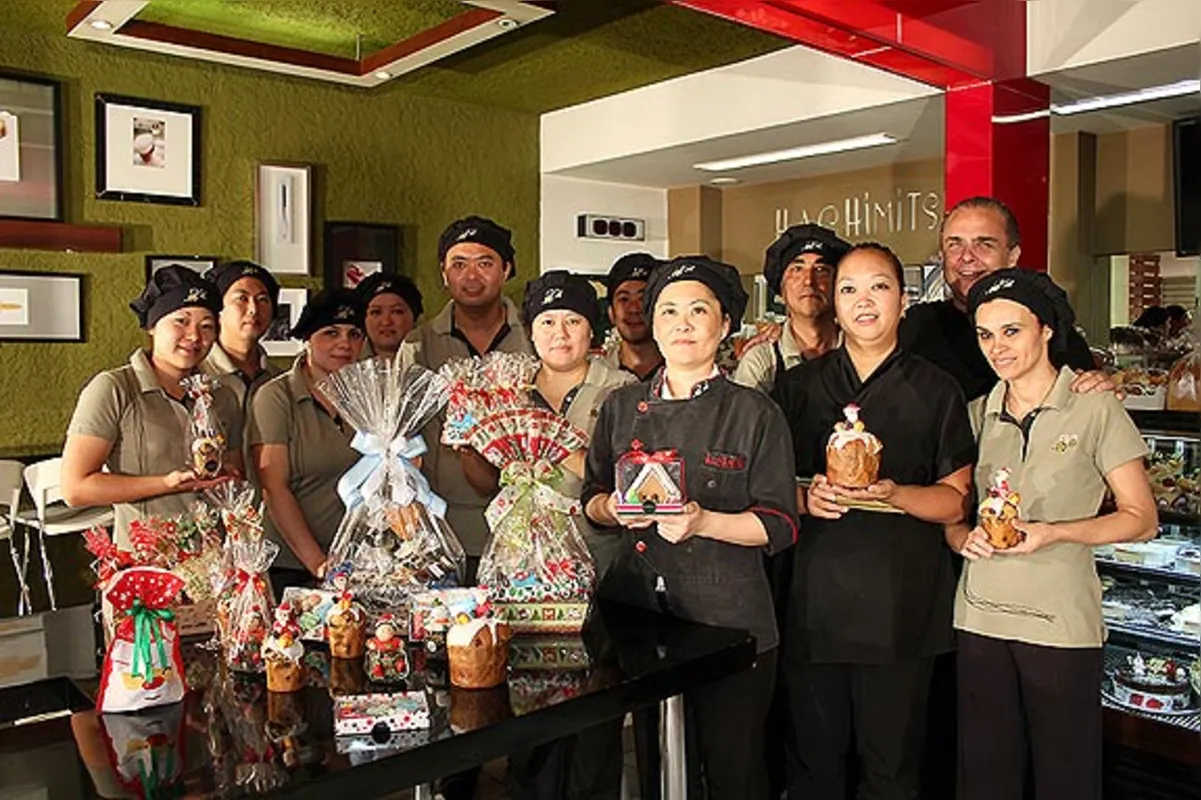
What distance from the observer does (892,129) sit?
4500mm

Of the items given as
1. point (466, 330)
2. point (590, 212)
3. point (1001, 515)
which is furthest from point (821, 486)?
point (590, 212)

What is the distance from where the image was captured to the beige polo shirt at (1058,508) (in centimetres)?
202

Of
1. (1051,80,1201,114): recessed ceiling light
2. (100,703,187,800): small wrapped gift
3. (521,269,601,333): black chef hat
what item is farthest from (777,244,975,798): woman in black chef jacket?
(1051,80,1201,114): recessed ceiling light

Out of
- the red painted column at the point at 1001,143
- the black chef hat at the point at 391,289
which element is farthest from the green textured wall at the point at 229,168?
the red painted column at the point at 1001,143

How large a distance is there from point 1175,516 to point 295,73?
12.7ft

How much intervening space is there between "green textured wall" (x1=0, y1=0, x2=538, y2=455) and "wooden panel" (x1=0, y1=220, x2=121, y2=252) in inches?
2.2

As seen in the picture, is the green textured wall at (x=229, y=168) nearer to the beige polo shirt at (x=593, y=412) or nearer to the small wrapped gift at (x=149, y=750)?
the beige polo shirt at (x=593, y=412)

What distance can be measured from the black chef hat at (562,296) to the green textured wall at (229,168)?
110 inches

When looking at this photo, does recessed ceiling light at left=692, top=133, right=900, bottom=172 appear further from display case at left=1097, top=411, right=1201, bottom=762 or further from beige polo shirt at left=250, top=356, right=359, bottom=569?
beige polo shirt at left=250, top=356, right=359, bottom=569

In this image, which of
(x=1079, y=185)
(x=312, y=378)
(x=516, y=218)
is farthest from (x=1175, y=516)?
(x=516, y=218)

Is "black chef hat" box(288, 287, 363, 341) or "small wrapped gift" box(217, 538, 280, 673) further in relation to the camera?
"black chef hat" box(288, 287, 363, 341)

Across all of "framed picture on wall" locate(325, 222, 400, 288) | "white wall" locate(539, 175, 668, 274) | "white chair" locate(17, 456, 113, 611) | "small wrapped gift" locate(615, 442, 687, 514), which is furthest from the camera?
"white wall" locate(539, 175, 668, 274)

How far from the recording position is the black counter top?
1196 mm

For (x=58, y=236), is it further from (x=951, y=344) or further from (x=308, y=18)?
(x=951, y=344)
